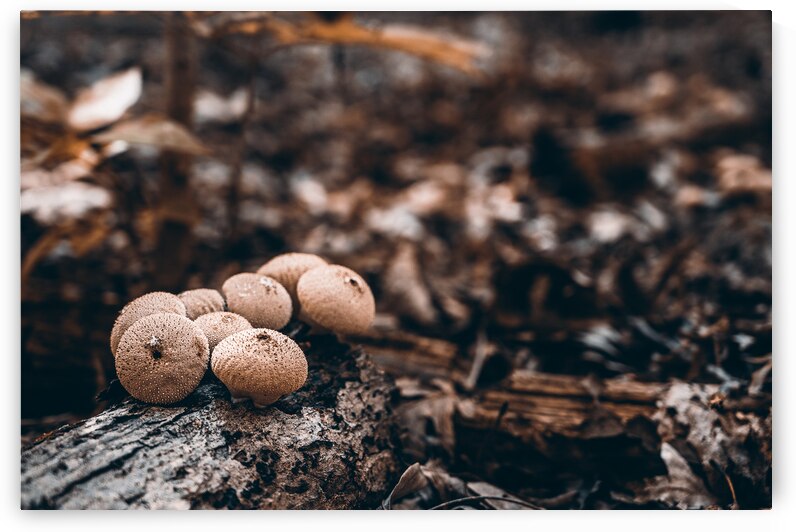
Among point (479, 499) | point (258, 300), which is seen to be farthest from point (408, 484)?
point (258, 300)

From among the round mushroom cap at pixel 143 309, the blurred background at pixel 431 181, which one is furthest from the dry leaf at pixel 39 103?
the round mushroom cap at pixel 143 309

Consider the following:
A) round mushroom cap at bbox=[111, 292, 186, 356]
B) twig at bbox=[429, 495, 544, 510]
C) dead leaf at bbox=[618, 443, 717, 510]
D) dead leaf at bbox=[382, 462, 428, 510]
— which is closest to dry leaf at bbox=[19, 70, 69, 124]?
round mushroom cap at bbox=[111, 292, 186, 356]

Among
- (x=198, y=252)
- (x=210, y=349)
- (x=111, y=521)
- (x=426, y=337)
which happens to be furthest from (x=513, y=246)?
(x=111, y=521)

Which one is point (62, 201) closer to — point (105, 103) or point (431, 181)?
point (105, 103)

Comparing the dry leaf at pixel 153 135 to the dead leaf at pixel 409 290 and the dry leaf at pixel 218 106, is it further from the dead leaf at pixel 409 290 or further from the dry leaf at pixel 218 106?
the dry leaf at pixel 218 106

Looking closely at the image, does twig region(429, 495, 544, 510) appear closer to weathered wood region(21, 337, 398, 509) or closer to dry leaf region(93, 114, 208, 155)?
weathered wood region(21, 337, 398, 509)
